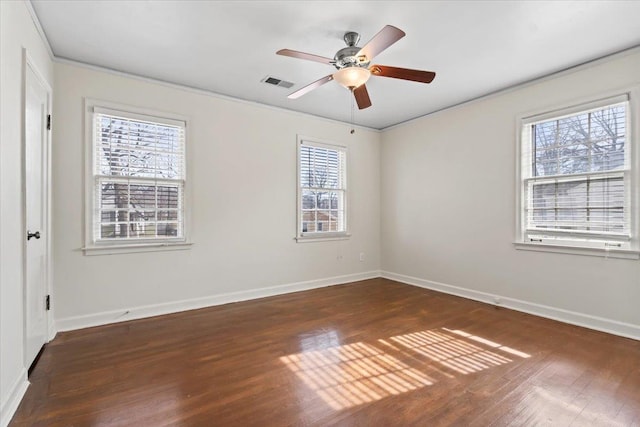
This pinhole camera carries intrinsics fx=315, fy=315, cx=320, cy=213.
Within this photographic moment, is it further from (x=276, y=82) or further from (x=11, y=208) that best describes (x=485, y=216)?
(x=11, y=208)

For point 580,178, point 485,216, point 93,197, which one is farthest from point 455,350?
point 93,197

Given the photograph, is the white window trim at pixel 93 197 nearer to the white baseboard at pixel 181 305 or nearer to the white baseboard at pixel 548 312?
the white baseboard at pixel 181 305

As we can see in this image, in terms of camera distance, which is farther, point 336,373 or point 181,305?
point 181,305

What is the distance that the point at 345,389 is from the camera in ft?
6.98

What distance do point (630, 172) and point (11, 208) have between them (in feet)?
16.3

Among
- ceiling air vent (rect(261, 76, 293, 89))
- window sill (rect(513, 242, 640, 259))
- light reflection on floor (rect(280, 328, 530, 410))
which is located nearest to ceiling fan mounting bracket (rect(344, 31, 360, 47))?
ceiling air vent (rect(261, 76, 293, 89))

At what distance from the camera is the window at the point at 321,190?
4.84m

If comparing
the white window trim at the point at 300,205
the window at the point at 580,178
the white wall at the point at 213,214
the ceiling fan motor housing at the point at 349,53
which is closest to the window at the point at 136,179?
the white wall at the point at 213,214

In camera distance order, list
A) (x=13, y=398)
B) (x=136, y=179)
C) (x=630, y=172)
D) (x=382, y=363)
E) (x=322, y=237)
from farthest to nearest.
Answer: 1. (x=322, y=237)
2. (x=136, y=179)
3. (x=630, y=172)
4. (x=382, y=363)
5. (x=13, y=398)

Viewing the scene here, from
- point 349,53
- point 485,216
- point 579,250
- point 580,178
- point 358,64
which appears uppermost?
point 349,53

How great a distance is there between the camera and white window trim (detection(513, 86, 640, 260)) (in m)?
2.95

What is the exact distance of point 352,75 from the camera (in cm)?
256

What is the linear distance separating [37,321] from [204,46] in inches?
108

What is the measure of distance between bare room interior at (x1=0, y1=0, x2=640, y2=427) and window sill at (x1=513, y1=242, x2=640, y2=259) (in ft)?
0.07
